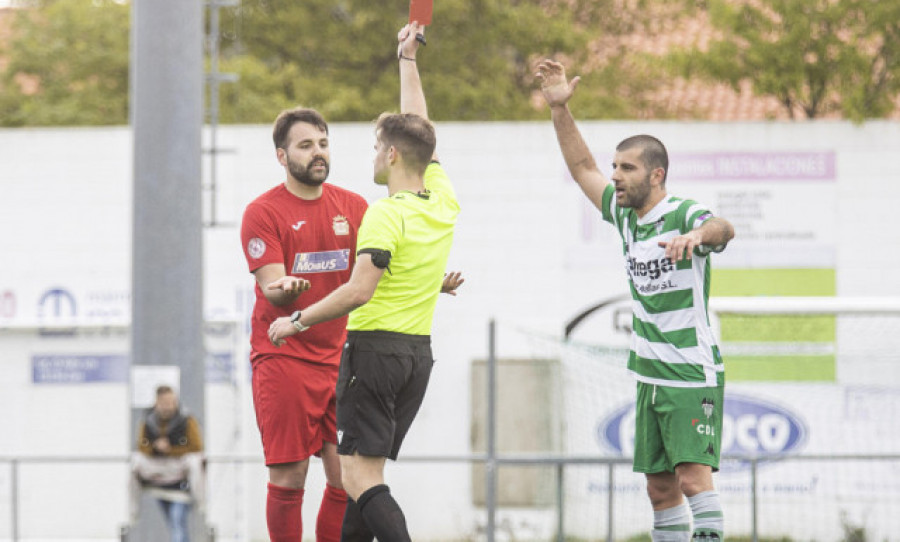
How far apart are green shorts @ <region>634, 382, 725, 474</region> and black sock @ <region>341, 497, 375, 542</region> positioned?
4.09ft

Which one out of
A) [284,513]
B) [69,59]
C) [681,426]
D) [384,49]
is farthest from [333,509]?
[384,49]

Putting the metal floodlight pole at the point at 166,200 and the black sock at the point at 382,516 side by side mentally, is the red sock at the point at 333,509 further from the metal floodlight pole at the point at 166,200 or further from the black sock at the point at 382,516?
the metal floodlight pole at the point at 166,200

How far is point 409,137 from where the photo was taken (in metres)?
6.07

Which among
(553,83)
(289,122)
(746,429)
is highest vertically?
(553,83)

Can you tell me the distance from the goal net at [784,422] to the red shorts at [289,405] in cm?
431

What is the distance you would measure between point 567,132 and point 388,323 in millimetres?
1286

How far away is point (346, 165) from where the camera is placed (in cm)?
1372

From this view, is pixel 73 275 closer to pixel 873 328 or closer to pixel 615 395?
pixel 615 395

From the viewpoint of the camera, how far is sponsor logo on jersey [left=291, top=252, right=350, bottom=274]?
657cm

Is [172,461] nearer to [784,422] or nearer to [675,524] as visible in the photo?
[675,524]

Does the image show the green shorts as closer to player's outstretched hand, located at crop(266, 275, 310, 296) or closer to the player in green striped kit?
the player in green striped kit

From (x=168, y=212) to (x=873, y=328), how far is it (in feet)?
21.5

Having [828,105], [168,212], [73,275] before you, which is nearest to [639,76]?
[828,105]

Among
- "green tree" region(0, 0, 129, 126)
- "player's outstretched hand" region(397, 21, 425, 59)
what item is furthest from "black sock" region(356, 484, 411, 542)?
"green tree" region(0, 0, 129, 126)
